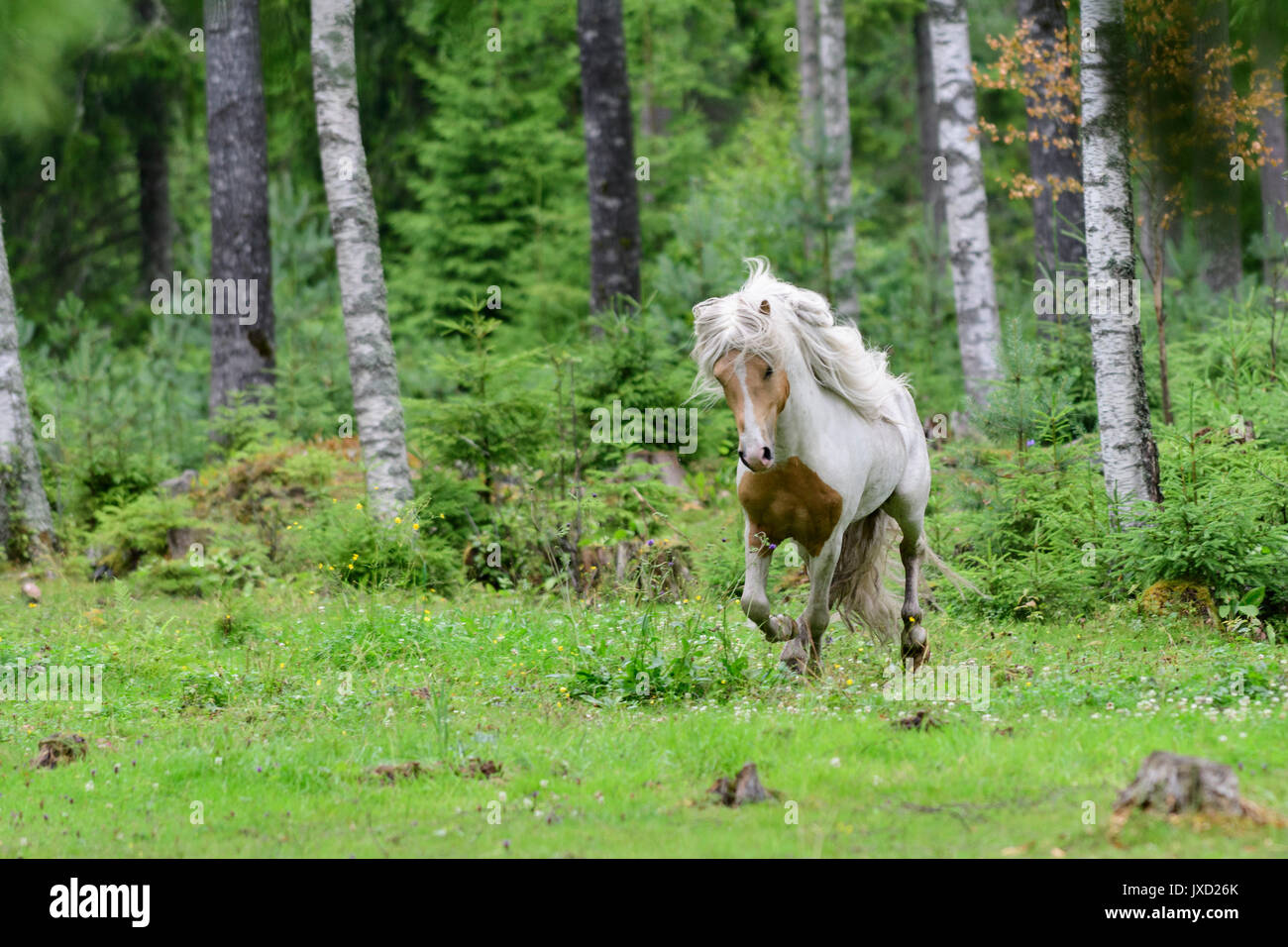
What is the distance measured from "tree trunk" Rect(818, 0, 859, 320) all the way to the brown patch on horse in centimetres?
964

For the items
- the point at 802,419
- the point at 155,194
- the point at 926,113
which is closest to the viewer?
the point at 802,419

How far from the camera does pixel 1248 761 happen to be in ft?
18.3

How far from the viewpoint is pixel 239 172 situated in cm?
1628

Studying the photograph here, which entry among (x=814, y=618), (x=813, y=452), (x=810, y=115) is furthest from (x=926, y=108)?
→ (x=813, y=452)

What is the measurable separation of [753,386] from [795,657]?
199 centimetres

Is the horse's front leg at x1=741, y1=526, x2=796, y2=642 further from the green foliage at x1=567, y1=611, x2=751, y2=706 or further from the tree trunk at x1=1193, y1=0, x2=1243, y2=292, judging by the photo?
the tree trunk at x1=1193, y1=0, x2=1243, y2=292

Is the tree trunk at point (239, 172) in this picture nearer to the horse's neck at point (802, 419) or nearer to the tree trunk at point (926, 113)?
the horse's neck at point (802, 419)

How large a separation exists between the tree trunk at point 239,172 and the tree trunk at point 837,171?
7584mm

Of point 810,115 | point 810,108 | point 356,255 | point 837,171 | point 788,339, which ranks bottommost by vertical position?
point 788,339

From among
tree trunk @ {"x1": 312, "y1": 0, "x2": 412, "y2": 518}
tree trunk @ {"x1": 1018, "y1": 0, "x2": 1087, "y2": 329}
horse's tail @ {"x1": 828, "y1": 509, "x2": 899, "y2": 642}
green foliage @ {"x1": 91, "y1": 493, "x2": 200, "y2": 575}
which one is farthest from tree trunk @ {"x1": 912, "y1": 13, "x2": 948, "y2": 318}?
horse's tail @ {"x1": 828, "y1": 509, "x2": 899, "y2": 642}

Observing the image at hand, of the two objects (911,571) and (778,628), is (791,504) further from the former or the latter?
(911,571)

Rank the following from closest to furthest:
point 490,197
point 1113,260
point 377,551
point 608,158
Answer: point 1113,260
point 377,551
point 608,158
point 490,197

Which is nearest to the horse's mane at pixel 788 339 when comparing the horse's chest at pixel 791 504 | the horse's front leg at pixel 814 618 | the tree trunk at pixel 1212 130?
the horse's chest at pixel 791 504
